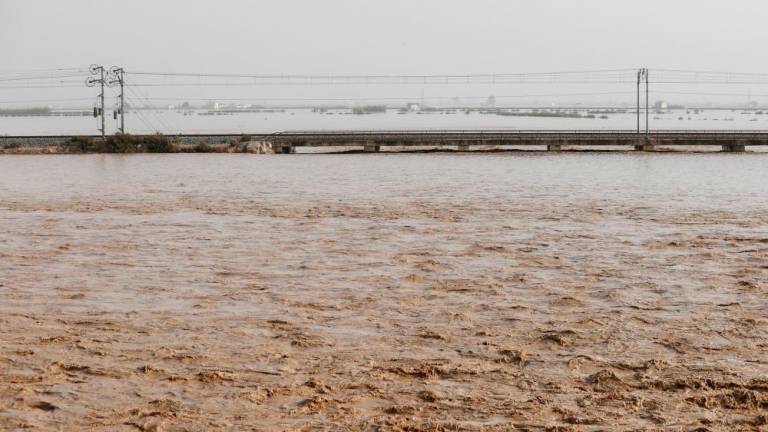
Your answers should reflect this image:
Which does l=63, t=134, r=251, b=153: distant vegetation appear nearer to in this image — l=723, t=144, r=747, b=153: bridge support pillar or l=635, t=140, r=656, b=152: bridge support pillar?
l=635, t=140, r=656, b=152: bridge support pillar

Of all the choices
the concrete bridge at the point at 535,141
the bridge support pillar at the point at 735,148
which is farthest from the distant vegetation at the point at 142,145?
the bridge support pillar at the point at 735,148

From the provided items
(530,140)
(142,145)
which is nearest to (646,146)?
(530,140)

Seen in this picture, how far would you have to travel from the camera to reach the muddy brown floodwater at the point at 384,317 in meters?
8.80

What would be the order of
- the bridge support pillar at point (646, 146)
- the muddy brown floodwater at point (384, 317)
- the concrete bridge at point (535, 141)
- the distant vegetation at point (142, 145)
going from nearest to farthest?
1. the muddy brown floodwater at point (384, 317)
2. the distant vegetation at point (142, 145)
3. the concrete bridge at point (535, 141)
4. the bridge support pillar at point (646, 146)

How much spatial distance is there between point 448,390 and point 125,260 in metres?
9.87

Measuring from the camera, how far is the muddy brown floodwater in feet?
28.9

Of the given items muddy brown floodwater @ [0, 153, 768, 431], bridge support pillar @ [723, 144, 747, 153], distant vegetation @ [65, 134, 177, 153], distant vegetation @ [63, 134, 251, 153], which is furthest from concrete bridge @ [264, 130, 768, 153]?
muddy brown floodwater @ [0, 153, 768, 431]

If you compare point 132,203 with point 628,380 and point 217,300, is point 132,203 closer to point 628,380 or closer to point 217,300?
point 217,300

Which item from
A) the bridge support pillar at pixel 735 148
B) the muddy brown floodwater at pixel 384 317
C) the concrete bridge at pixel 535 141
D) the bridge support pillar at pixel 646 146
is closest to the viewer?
the muddy brown floodwater at pixel 384 317

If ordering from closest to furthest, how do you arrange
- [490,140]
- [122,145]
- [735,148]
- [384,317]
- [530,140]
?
[384,317]
[735,148]
[122,145]
[490,140]
[530,140]

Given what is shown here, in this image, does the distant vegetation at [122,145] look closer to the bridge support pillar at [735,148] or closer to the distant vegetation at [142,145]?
A: the distant vegetation at [142,145]

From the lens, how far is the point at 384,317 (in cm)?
1268

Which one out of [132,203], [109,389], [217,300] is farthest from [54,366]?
[132,203]

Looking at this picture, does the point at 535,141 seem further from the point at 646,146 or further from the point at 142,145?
the point at 142,145
